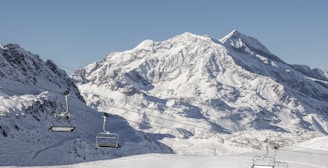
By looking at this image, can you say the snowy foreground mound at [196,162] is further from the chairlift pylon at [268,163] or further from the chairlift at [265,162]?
→ the chairlift at [265,162]

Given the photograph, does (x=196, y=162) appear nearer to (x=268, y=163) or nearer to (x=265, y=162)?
(x=268, y=163)

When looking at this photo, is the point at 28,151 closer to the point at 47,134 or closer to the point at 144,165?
the point at 47,134

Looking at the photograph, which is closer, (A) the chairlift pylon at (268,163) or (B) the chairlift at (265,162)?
(B) the chairlift at (265,162)

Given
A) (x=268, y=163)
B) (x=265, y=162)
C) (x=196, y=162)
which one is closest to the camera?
(x=196, y=162)

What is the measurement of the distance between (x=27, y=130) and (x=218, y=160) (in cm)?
12454

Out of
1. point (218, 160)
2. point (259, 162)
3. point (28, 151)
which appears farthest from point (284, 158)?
point (28, 151)

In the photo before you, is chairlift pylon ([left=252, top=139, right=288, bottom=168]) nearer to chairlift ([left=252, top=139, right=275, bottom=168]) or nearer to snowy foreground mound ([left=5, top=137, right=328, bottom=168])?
chairlift ([left=252, top=139, right=275, bottom=168])

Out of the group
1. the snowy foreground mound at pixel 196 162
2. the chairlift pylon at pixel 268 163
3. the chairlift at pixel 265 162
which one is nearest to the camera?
the chairlift at pixel 265 162

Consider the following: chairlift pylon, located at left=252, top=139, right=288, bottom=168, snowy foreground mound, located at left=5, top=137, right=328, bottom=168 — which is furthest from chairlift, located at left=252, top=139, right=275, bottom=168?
snowy foreground mound, located at left=5, top=137, right=328, bottom=168

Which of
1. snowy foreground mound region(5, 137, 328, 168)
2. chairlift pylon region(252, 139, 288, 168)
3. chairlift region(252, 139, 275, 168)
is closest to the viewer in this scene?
chairlift region(252, 139, 275, 168)

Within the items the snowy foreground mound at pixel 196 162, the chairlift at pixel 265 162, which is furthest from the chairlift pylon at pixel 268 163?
the snowy foreground mound at pixel 196 162

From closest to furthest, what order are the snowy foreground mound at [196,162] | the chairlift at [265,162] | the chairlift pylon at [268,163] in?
the chairlift at [265,162] → the chairlift pylon at [268,163] → the snowy foreground mound at [196,162]

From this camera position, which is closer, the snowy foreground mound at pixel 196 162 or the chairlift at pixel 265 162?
the chairlift at pixel 265 162

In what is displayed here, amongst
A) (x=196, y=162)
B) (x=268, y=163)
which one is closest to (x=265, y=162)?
(x=268, y=163)
